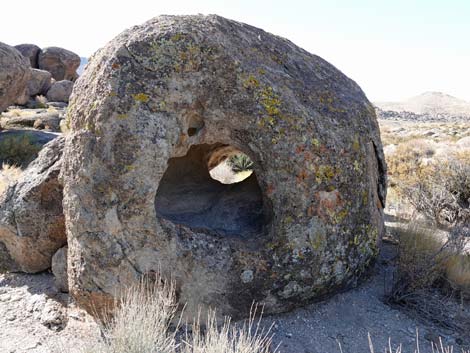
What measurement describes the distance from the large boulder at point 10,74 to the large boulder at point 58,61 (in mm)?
18942

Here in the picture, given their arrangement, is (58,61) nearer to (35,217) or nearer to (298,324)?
(35,217)

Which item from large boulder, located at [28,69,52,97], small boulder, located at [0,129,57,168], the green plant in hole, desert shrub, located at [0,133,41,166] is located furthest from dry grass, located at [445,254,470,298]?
large boulder, located at [28,69,52,97]

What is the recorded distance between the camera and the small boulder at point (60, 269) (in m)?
3.94

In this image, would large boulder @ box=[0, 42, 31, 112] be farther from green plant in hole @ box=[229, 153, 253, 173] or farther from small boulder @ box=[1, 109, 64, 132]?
green plant in hole @ box=[229, 153, 253, 173]

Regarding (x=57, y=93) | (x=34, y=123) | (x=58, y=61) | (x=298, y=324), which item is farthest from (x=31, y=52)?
(x=298, y=324)

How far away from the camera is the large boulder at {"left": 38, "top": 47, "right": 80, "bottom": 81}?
1232 inches

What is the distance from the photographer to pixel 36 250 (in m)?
4.20

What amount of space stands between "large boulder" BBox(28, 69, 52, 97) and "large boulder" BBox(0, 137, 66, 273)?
2496 cm

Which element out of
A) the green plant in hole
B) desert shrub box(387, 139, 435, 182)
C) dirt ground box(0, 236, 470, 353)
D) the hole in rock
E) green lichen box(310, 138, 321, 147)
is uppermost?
green lichen box(310, 138, 321, 147)

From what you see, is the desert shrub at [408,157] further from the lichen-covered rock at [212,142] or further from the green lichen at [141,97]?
the green lichen at [141,97]

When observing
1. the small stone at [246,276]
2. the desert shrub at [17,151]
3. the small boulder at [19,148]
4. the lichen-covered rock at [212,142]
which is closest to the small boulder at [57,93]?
the small boulder at [19,148]

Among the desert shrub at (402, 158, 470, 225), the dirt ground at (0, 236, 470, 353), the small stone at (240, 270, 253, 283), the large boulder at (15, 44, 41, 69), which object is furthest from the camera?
the large boulder at (15, 44, 41, 69)

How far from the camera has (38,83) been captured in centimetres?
2708

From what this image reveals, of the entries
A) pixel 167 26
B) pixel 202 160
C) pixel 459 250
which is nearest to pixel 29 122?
pixel 202 160
